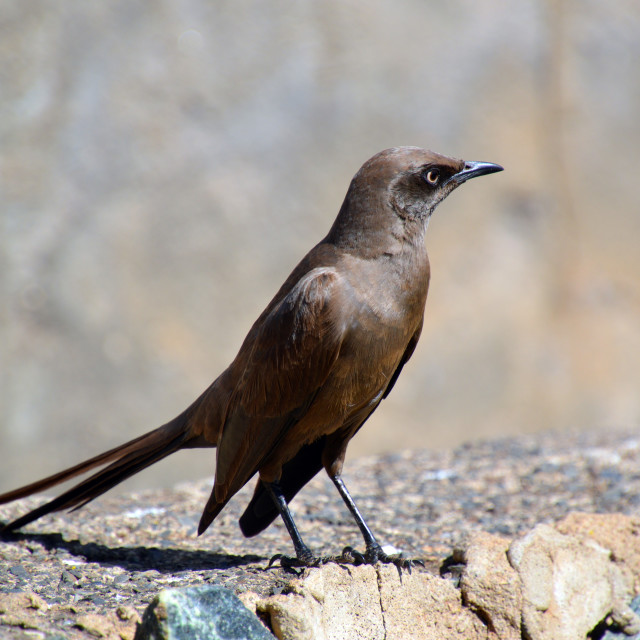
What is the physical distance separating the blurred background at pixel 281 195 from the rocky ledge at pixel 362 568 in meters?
3.19

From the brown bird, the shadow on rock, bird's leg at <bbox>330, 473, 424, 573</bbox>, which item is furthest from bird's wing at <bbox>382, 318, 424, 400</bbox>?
the shadow on rock

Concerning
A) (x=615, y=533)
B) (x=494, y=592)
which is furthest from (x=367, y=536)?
(x=615, y=533)

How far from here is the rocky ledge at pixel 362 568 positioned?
3318 mm

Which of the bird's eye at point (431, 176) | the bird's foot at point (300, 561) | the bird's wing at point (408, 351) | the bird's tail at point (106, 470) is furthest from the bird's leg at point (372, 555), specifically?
the bird's eye at point (431, 176)

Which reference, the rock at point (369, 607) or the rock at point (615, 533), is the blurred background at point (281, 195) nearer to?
the rock at point (615, 533)

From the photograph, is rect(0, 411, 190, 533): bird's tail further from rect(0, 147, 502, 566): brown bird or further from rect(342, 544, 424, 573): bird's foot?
rect(342, 544, 424, 573): bird's foot

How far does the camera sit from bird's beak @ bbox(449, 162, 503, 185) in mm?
4227

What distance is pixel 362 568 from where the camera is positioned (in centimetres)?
371

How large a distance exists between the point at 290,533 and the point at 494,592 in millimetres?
940

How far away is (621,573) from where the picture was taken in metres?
4.16

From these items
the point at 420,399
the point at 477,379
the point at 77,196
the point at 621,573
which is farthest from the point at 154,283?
the point at 621,573

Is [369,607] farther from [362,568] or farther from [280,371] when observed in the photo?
[280,371]

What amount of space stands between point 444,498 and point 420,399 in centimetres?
380

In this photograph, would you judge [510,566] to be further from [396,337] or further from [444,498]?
[444,498]
